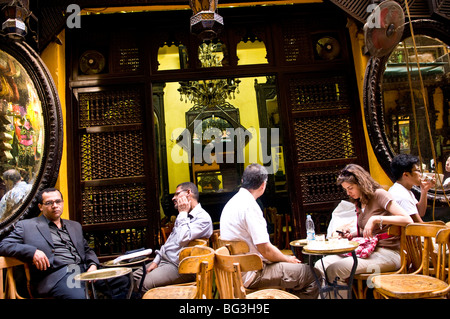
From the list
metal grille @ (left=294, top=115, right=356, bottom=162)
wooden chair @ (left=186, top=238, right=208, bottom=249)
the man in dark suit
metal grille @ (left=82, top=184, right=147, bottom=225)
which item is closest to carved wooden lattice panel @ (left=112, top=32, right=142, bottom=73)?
metal grille @ (left=82, top=184, right=147, bottom=225)

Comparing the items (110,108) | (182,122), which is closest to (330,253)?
(110,108)

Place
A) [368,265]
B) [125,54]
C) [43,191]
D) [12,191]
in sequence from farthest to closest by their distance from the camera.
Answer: [125,54] → [12,191] → [43,191] → [368,265]

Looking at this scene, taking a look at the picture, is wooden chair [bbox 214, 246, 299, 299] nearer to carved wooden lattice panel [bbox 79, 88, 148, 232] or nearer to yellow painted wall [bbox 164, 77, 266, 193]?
carved wooden lattice panel [bbox 79, 88, 148, 232]

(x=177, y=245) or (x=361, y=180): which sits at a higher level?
(x=361, y=180)

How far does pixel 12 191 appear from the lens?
420 centimetres

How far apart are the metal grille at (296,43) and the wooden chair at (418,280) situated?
289 centimetres

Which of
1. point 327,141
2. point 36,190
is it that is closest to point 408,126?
point 327,141

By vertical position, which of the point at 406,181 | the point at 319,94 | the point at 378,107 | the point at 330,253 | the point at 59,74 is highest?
the point at 59,74

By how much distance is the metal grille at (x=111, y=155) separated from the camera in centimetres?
474

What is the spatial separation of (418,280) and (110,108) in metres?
4.07

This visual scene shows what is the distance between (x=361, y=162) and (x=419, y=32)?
1.93 m

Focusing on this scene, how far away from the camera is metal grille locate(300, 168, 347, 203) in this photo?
15.8 feet

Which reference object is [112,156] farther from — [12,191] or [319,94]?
[319,94]

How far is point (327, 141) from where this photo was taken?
4.93m
